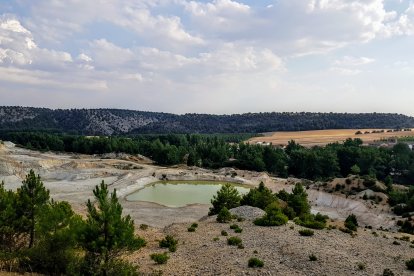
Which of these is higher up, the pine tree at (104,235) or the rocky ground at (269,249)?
the pine tree at (104,235)

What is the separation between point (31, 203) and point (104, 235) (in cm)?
986

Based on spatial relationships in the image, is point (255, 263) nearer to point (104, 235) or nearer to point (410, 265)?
point (410, 265)

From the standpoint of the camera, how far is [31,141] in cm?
17125

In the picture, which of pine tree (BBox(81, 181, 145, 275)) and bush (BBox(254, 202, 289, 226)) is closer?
pine tree (BBox(81, 181, 145, 275))

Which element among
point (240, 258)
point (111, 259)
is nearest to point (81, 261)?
point (111, 259)

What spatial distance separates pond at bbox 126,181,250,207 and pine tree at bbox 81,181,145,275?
5154cm

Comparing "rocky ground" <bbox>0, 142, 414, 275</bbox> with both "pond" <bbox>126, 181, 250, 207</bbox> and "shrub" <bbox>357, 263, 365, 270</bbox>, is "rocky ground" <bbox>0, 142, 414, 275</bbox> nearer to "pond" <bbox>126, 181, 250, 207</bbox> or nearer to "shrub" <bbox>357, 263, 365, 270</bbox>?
"shrub" <bbox>357, 263, 365, 270</bbox>

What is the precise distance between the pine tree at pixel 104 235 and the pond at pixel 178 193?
5154 centimetres

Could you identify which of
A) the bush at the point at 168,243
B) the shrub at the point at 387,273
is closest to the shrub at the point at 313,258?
the shrub at the point at 387,273

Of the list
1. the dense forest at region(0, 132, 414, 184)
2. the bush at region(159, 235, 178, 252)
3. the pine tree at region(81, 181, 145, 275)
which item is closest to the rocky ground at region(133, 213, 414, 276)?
the bush at region(159, 235, 178, 252)

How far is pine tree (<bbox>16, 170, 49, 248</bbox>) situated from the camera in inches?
1164

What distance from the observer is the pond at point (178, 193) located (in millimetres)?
80062

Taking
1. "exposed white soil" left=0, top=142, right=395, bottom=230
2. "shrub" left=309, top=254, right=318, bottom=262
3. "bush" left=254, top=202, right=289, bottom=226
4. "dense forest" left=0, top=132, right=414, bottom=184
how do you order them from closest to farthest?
"shrub" left=309, top=254, right=318, bottom=262 → "bush" left=254, top=202, right=289, bottom=226 → "exposed white soil" left=0, top=142, right=395, bottom=230 → "dense forest" left=0, top=132, right=414, bottom=184

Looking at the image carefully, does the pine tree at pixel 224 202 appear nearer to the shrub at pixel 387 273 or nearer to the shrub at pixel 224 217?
the shrub at pixel 224 217
